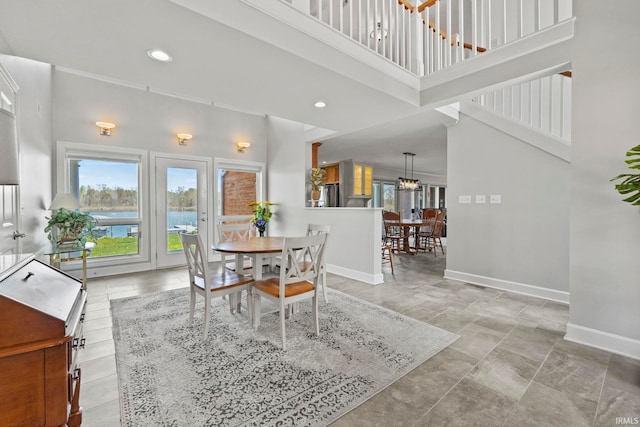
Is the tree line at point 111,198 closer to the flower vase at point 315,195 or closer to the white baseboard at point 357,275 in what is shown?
the flower vase at point 315,195

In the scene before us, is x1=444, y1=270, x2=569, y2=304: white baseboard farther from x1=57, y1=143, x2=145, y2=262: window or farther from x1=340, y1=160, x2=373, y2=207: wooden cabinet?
x1=57, y1=143, x2=145, y2=262: window

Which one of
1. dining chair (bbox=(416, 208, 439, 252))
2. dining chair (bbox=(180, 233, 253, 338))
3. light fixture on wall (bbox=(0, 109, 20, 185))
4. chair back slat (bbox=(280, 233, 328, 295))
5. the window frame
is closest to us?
light fixture on wall (bbox=(0, 109, 20, 185))

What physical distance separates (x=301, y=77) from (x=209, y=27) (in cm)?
96

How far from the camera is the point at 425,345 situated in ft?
7.75

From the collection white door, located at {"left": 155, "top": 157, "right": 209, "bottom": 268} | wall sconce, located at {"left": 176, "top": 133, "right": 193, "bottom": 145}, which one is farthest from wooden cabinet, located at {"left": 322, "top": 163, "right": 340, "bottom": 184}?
wall sconce, located at {"left": 176, "top": 133, "right": 193, "bottom": 145}

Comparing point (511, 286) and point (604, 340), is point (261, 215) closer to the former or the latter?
point (511, 286)

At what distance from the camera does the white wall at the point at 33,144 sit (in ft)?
8.84

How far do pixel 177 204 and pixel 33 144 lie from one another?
7.54ft

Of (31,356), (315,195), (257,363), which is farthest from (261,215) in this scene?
(31,356)

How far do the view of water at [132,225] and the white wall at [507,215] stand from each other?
462 centimetres

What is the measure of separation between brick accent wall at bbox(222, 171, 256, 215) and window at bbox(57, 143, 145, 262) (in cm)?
155

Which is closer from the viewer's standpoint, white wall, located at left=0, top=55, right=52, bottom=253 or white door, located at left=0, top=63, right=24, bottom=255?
white door, located at left=0, top=63, right=24, bottom=255

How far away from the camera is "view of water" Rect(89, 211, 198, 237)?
4637mm

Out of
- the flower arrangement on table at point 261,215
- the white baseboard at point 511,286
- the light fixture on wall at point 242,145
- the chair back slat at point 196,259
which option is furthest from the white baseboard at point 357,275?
the light fixture on wall at point 242,145
